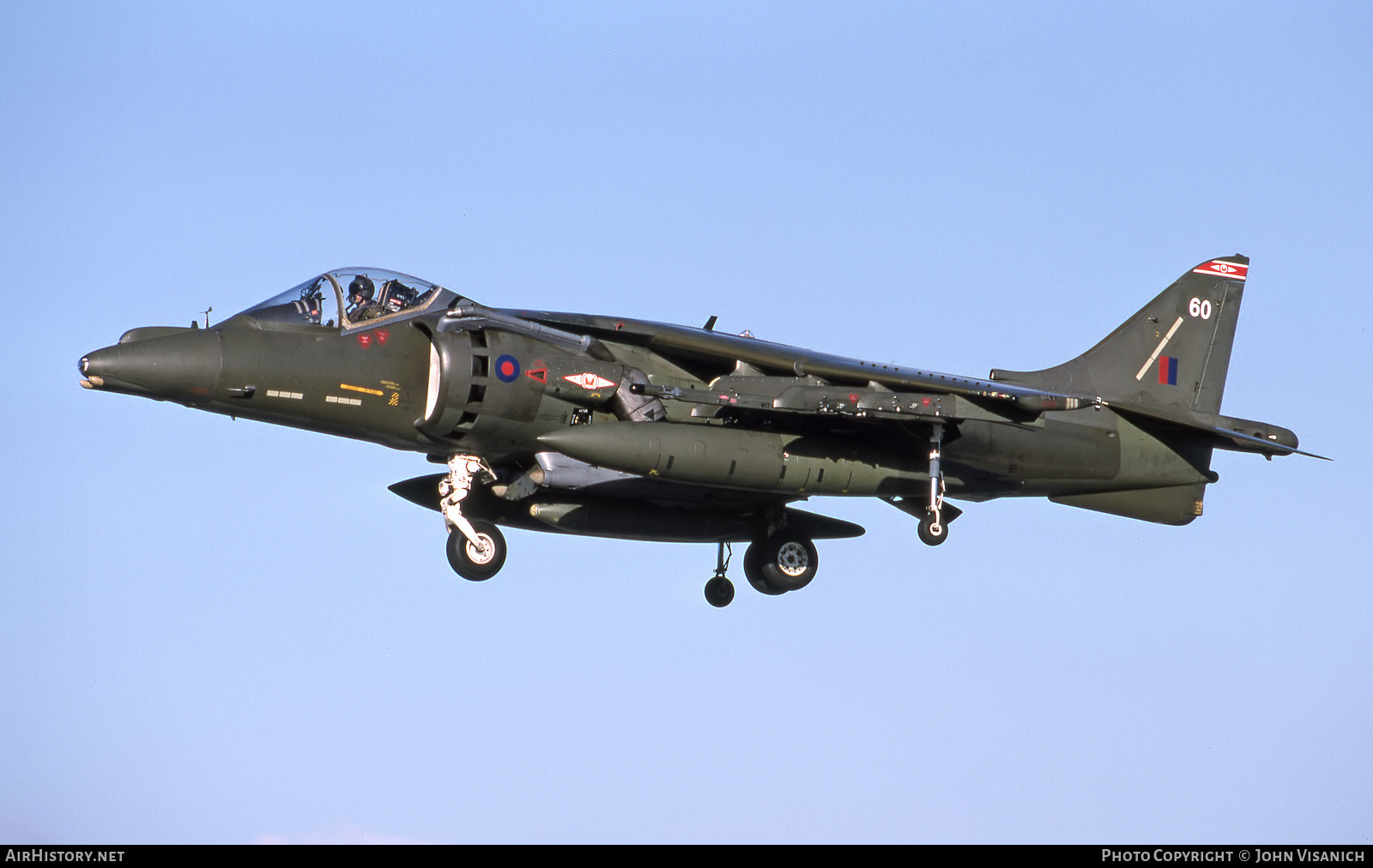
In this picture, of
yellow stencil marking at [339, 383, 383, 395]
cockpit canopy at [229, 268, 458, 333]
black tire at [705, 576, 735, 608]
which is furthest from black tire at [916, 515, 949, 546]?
yellow stencil marking at [339, 383, 383, 395]

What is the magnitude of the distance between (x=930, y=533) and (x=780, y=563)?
2.47 meters

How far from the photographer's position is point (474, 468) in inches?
654

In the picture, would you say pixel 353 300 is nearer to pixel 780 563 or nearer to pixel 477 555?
pixel 477 555

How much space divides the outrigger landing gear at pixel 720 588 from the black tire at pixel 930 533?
2.99 m

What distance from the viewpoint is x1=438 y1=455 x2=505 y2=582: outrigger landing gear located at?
54.4 ft

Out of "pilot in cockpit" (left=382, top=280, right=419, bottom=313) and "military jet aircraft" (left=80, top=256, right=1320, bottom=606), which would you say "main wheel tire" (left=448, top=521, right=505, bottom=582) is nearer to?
"military jet aircraft" (left=80, top=256, right=1320, bottom=606)

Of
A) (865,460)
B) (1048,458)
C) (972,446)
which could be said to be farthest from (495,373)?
(1048,458)

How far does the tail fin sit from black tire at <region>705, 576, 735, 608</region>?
13.0ft

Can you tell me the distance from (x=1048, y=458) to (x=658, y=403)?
14.4ft

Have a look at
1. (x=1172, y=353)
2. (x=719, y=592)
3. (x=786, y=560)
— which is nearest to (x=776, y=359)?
(x=786, y=560)

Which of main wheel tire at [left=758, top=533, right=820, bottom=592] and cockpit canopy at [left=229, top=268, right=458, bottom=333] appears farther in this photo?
main wheel tire at [left=758, top=533, right=820, bottom=592]

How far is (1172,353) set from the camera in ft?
65.7

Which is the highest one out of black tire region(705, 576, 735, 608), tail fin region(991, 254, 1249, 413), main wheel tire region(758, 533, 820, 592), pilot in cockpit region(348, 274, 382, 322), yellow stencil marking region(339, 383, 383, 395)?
tail fin region(991, 254, 1249, 413)
